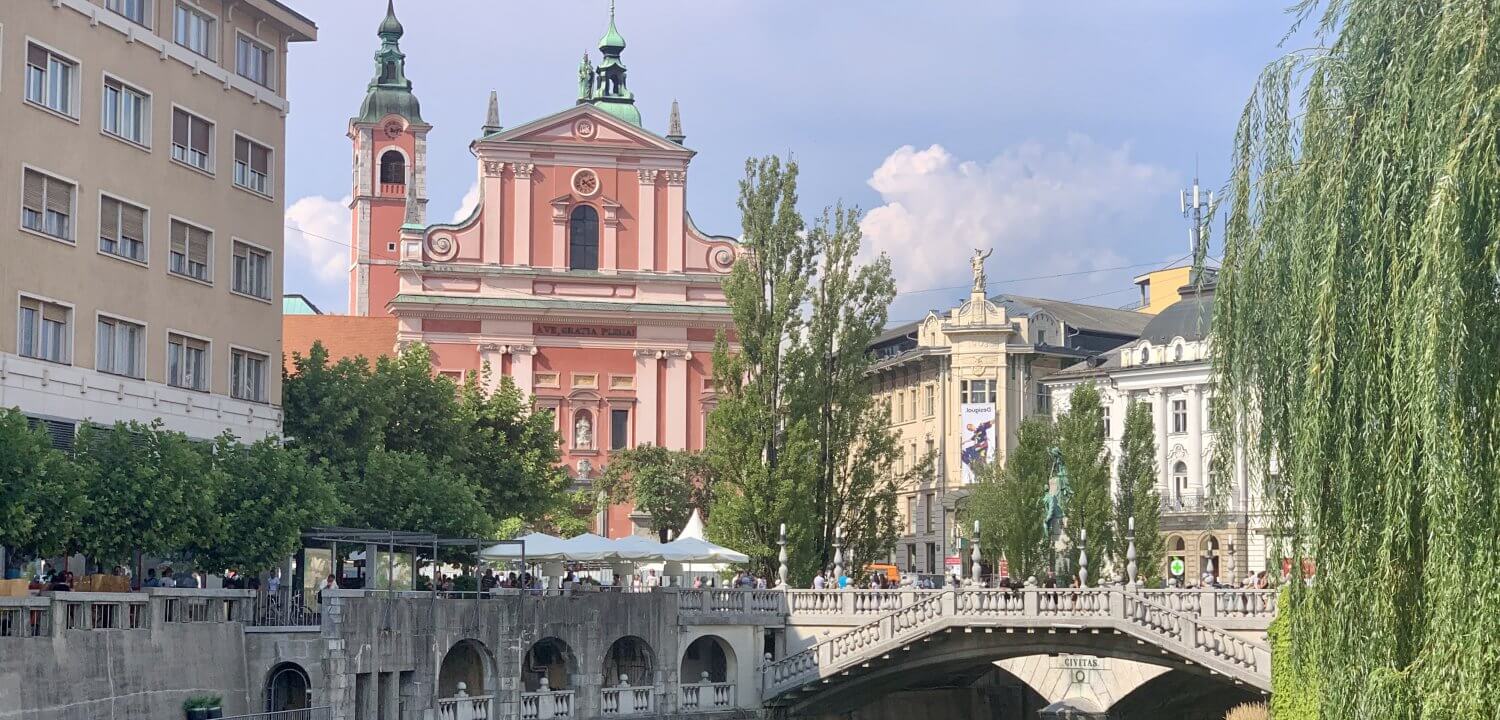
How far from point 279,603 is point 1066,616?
715 inches

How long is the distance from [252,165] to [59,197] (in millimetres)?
6927

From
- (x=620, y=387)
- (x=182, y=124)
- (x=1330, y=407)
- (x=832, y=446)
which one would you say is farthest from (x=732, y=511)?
(x=1330, y=407)

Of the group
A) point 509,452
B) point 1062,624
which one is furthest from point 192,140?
point 1062,624

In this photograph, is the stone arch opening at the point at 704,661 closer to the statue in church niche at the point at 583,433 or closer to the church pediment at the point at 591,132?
the statue in church niche at the point at 583,433

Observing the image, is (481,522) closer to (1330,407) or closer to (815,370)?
(815,370)

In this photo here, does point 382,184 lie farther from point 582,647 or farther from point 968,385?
point 582,647

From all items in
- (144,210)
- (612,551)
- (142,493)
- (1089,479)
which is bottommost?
(612,551)

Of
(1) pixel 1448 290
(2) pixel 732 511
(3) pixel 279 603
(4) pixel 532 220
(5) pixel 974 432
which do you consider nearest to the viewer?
(1) pixel 1448 290

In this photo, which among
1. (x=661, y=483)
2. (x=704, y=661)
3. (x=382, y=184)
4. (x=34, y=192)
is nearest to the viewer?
(x=34, y=192)

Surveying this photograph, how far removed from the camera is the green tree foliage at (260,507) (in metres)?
36.2

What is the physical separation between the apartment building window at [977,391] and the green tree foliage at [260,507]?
5569 cm

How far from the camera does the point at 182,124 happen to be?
4131 centimetres

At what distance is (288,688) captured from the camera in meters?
37.0

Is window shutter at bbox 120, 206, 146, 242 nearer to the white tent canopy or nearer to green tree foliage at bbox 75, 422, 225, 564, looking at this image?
green tree foliage at bbox 75, 422, 225, 564
